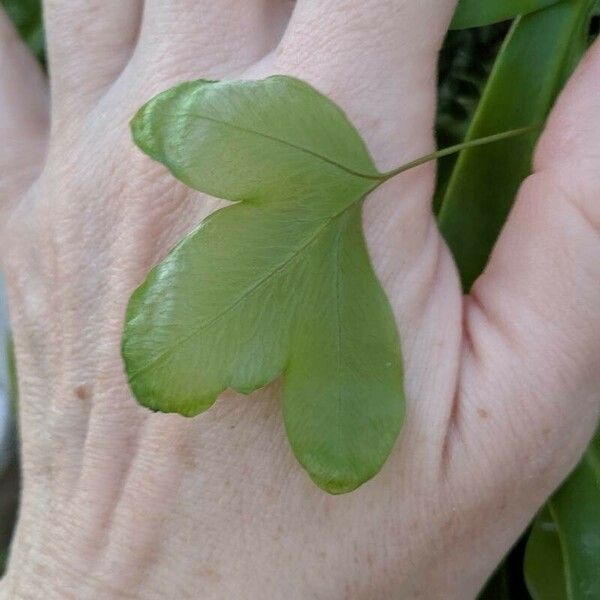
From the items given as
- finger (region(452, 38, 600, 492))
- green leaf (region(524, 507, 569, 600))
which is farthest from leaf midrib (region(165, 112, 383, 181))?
green leaf (region(524, 507, 569, 600))

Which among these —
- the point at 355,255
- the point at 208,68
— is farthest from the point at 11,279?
the point at 355,255

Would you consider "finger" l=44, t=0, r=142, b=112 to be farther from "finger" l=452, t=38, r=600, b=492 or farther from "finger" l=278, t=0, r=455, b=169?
"finger" l=452, t=38, r=600, b=492


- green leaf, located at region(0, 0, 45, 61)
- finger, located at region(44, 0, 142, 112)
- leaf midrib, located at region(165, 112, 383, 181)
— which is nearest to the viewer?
leaf midrib, located at region(165, 112, 383, 181)

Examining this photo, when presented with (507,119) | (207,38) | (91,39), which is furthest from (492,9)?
(91,39)

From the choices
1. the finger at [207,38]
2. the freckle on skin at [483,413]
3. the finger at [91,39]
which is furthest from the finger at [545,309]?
the finger at [91,39]

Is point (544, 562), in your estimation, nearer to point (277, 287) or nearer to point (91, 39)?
point (277, 287)

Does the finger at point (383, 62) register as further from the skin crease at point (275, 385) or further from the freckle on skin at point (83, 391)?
the freckle on skin at point (83, 391)

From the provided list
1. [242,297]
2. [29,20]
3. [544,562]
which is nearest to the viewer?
[242,297]
